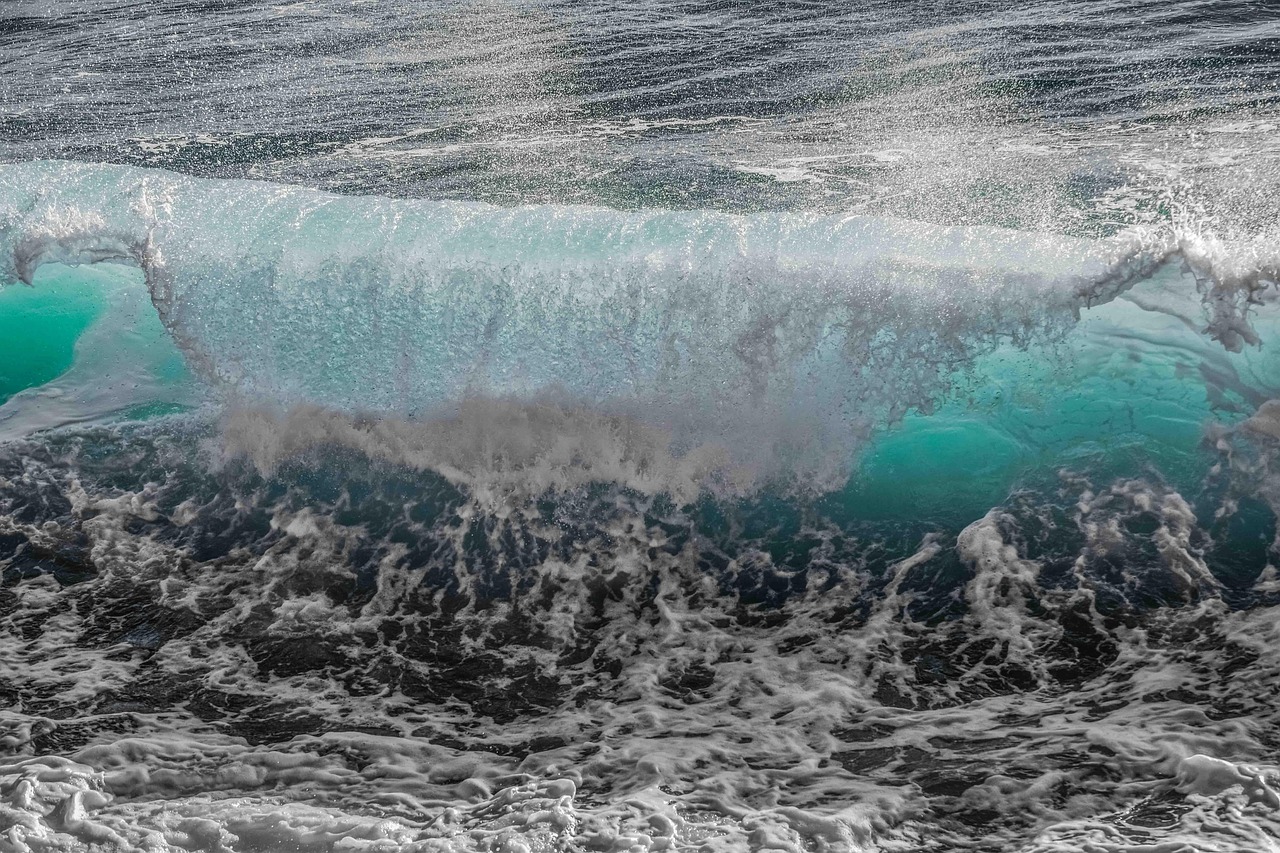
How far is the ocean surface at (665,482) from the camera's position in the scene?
370 cm

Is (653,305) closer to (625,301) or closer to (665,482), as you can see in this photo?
(625,301)

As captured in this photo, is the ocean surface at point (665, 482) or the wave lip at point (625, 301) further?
the wave lip at point (625, 301)

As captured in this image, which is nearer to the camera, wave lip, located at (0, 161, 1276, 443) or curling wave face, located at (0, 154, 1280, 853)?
curling wave face, located at (0, 154, 1280, 853)

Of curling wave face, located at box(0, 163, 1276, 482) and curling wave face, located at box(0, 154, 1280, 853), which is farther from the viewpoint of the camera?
curling wave face, located at box(0, 163, 1276, 482)

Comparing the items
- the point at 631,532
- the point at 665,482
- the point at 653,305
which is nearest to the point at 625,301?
the point at 653,305

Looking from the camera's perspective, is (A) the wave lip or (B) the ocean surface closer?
(B) the ocean surface

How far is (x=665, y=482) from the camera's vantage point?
19.0 ft

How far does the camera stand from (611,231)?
21.3 ft

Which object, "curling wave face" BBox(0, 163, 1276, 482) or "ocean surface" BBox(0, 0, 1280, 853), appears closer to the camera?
"ocean surface" BBox(0, 0, 1280, 853)

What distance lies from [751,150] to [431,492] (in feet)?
13.9

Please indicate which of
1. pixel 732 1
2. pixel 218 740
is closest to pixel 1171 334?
pixel 218 740

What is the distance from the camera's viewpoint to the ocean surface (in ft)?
12.1

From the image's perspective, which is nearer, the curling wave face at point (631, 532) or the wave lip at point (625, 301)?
the curling wave face at point (631, 532)

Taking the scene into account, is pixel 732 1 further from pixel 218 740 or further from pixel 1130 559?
pixel 218 740
